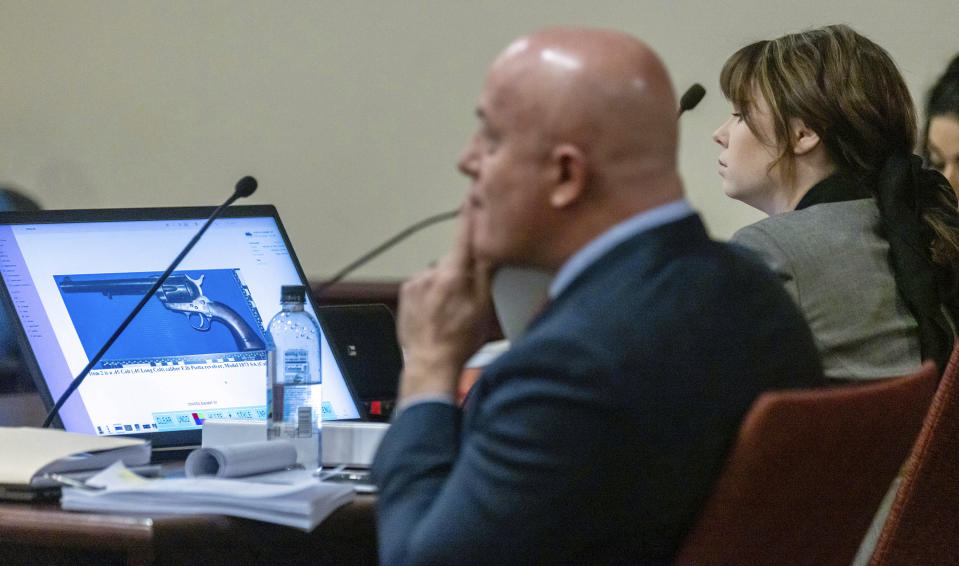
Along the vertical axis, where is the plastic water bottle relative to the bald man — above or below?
below

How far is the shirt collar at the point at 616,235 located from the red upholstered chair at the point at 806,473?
166 millimetres

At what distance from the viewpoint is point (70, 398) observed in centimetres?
156

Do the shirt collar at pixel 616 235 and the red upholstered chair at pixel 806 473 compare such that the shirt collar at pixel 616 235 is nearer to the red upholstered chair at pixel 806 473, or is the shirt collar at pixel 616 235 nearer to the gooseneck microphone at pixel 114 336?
the red upholstered chair at pixel 806 473

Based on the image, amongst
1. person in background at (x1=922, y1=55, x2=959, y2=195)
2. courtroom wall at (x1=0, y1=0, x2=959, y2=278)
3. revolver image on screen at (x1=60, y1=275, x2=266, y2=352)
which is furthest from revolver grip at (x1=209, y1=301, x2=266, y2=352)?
person in background at (x1=922, y1=55, x2=959, y2=195)

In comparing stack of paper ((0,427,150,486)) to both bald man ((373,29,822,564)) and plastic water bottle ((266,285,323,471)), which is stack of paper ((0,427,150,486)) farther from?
bald man ((373,29,822,564))

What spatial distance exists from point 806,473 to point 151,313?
1.07 m

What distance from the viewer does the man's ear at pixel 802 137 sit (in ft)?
6.50

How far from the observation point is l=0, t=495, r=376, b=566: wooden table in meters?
1.07

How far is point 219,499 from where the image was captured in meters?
1.12

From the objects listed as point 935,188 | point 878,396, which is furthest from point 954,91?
point 878,396

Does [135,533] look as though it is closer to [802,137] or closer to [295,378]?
[295,378]

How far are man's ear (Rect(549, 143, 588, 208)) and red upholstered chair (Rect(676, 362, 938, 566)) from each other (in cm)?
21

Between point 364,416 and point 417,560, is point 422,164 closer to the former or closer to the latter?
point 364,416

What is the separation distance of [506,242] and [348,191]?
2590 millimetres
